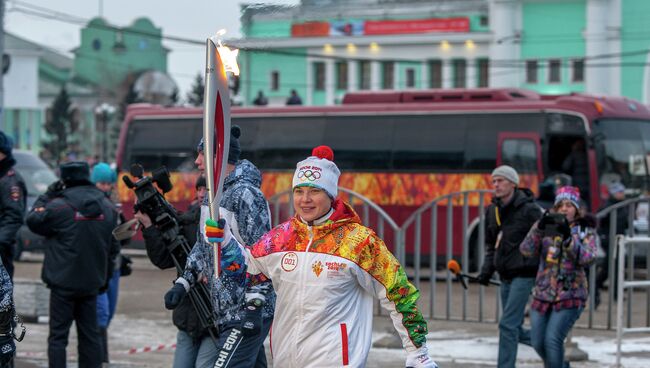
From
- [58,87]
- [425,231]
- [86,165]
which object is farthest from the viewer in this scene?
[58,87]

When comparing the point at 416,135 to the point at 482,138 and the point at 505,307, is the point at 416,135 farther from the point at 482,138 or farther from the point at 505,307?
the point at 505,307

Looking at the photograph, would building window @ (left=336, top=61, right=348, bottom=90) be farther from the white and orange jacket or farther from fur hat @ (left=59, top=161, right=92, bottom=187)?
the white and orange jacket

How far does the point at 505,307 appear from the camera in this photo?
9.95 meters

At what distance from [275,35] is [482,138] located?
14830 millimetres

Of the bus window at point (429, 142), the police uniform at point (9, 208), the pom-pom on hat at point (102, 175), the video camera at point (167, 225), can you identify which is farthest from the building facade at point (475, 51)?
the video camera at point (167, 225)

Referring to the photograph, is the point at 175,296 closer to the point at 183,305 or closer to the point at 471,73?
the point at 183,305

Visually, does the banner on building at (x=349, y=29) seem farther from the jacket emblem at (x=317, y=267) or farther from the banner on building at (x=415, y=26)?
the jacket emblem at (x=317, y=267)

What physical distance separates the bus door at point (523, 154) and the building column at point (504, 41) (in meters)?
38.4

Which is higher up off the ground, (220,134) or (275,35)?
(275,35)

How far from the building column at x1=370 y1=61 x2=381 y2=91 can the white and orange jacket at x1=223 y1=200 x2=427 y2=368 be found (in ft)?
188

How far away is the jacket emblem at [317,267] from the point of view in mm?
5883

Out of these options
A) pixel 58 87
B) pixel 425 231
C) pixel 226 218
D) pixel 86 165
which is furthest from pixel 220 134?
pixel 58 87

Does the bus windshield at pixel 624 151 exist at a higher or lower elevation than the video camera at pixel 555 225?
higher

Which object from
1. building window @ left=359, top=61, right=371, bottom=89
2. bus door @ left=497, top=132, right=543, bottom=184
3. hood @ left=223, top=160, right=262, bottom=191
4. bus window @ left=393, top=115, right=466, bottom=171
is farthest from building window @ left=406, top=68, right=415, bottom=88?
hood @ left=223, top=160, right=262, bottom=191
